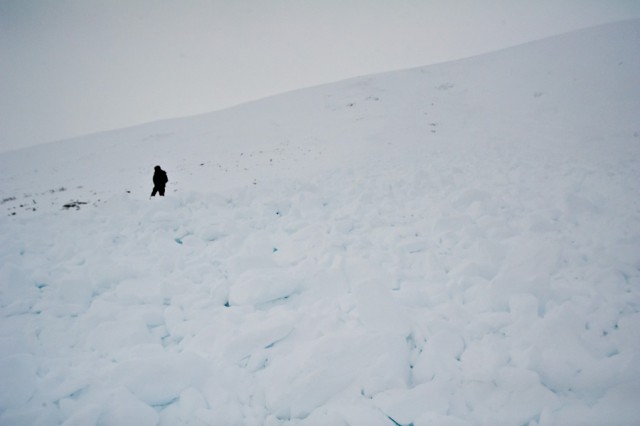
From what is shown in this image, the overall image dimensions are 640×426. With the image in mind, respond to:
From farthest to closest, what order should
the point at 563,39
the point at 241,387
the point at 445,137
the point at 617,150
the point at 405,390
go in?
the point at 563,39, the point at 445,137, the point at 617,150, the point at 241,387, the point at 405,390

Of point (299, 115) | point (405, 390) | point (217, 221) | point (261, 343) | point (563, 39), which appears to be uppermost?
point (563, 39)

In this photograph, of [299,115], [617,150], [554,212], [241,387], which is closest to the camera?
[241,387]

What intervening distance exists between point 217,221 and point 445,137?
12790mm

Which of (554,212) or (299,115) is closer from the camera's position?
(554,212)

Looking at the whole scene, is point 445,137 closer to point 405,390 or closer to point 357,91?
point 405,390

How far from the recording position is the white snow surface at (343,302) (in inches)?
97.7

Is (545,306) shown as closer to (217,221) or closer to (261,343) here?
(261,343)

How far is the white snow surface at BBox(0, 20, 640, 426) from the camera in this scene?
248cm

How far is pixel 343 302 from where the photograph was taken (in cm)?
362

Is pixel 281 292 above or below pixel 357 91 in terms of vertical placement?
below

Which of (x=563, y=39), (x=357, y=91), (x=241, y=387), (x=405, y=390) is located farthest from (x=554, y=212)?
(x=563, y=39)

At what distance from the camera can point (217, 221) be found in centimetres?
573

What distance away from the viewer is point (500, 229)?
4.81m

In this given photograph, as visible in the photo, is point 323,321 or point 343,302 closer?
point 323,321
